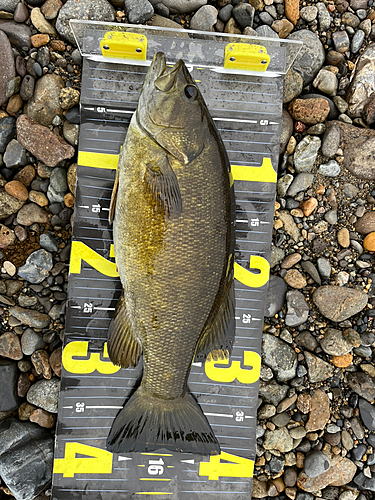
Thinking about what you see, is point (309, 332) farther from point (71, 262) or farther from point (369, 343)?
point (71, 262)

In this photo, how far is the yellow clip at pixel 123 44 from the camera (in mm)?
2492

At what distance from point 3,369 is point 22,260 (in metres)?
0.85

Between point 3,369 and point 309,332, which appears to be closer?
point 3,369

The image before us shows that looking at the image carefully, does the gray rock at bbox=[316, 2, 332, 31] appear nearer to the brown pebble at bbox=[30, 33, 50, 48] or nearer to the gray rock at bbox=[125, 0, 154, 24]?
the gray rock at bbox=[125, 0, 154, 24]

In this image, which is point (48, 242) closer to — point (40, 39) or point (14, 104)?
point (14, 104)

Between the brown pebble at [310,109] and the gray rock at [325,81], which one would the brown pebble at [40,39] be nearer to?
the brown pebble at [310,109]

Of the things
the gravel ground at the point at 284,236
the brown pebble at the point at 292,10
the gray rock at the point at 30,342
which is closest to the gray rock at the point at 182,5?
the gravel ground at the point at 284,236

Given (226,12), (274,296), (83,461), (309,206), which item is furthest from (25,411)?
(226,12)

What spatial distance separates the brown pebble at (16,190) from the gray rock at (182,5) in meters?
1.85

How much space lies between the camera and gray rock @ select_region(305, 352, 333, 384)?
2.73 m

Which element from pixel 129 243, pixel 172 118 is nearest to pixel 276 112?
pixel 172 118

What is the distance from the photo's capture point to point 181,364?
85.7 inches

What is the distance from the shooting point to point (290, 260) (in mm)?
2766

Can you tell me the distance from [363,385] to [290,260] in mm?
1198
